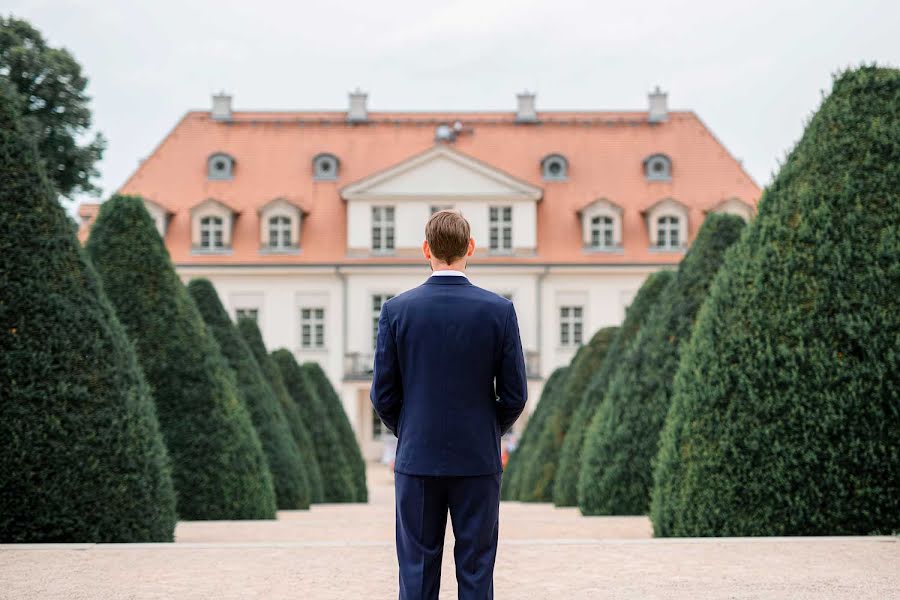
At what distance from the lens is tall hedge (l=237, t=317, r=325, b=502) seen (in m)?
15.8

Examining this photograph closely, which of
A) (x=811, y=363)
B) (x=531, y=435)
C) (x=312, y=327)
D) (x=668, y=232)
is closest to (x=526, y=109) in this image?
(x=668, y=232)

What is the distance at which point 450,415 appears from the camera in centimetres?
393

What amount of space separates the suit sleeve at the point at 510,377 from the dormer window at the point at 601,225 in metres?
38.2

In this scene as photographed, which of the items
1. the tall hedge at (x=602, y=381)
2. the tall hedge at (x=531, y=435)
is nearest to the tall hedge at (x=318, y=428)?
the tall hedge at (x=531, y=435)

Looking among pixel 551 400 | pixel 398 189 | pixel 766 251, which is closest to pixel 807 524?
pixel 766 251

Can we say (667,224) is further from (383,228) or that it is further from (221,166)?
(221,166)

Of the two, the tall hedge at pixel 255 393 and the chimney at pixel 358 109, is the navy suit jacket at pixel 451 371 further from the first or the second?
the chimney at pixel 358 109

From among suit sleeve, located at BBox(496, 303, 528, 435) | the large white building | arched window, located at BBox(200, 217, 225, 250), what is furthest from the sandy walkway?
arched window, located at BBox(200, 217, 225, 250)

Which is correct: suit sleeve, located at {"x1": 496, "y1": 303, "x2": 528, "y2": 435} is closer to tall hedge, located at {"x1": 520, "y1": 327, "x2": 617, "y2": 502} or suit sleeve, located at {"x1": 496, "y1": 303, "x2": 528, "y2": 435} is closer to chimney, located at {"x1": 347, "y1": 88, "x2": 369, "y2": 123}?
tall hedge, located at {"x1": 520, "y1": 327, "x2": 617, "y2": 502}

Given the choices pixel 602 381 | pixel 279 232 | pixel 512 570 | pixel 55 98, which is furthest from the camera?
pixel 279 232

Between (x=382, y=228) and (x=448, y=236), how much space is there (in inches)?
1510

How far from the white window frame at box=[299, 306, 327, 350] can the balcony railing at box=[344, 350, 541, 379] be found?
122 centimetres

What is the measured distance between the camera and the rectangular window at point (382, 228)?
4216cm

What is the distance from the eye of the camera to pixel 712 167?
43.8 m
